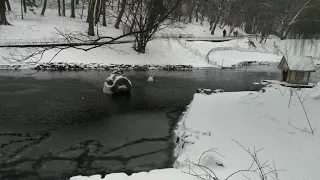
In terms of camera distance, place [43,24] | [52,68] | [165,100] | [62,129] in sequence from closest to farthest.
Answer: [62,129], [165,100], [52,68], [43,24]

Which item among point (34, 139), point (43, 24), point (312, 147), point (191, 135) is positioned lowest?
point (34, 139)

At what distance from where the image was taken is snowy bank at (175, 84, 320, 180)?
884cm

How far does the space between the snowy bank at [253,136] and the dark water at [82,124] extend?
5.57 ft

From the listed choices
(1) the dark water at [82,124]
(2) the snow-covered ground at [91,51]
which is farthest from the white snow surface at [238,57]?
(1) the dark water at [82,124]

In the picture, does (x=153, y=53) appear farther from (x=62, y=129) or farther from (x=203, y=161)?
(x=203, y=161)

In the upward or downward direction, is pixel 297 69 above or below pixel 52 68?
above

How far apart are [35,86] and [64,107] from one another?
248 inches

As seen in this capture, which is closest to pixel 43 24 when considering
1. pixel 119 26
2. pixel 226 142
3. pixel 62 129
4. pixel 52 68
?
pixel 119 26

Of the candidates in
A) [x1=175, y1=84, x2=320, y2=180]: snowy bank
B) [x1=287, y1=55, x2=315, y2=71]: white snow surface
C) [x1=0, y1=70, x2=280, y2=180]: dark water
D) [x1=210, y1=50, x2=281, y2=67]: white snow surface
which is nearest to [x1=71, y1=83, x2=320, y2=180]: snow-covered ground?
[x1=175, y1=84, x2=320, y2=180]: snowy bank

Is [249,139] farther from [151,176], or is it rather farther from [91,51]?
[91,51]

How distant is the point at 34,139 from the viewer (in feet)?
43.8

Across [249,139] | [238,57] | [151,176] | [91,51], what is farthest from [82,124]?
[238,57]

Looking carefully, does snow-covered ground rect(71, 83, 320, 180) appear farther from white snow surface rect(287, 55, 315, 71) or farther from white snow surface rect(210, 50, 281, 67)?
white snow surface rect(210, 50, 281, 67)

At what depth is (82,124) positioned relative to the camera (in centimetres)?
1570
